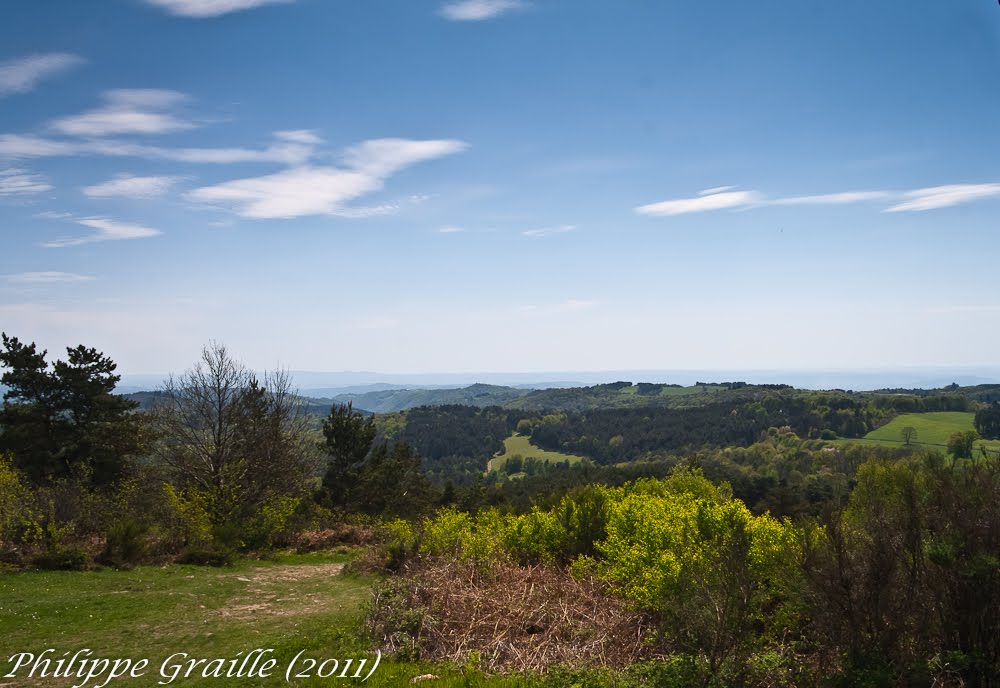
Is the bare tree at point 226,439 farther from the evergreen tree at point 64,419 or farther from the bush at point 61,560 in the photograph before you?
the bush at point 61,560

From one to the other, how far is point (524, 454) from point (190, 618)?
132m

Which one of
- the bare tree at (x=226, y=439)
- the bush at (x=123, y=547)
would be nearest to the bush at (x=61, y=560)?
the bush at (x=123, y=547)

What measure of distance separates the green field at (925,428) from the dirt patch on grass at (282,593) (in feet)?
373

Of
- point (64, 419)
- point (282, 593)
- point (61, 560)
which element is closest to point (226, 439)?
point (64, 419)

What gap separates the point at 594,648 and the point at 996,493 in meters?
4.97

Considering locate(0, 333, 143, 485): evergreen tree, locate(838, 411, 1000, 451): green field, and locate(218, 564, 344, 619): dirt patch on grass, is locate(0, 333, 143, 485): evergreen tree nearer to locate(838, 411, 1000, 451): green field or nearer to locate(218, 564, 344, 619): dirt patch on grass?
locate(218, 564, 344, 619): dirt patch on grass

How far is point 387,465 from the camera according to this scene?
31969 mm

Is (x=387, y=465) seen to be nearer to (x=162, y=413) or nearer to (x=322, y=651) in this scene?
(x=162, y=413)

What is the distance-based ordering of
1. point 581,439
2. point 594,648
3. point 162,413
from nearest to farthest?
point 594,648 → point 162,413 → point 581,439

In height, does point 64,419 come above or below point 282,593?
above

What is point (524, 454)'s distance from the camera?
13925cm

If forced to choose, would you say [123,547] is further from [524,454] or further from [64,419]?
[524,454]

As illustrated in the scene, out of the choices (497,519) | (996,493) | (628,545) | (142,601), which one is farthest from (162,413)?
(996,493)

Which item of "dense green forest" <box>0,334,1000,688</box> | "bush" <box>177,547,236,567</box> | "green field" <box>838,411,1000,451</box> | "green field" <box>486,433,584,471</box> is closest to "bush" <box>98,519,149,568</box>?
"dense green forest" <box>0,334,1000,688</box>
